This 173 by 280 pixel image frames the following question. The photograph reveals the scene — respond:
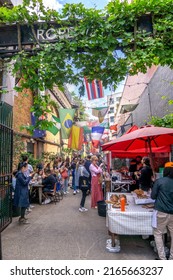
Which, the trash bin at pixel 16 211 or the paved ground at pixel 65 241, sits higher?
the trash bin at pixel 16 211

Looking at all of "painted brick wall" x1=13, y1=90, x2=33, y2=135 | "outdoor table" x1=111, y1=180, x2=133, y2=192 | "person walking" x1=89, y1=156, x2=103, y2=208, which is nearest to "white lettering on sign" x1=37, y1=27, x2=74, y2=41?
"person walking" x1=89, y1=156, x2=103, y2=208

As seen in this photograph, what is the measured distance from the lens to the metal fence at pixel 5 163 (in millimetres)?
6281

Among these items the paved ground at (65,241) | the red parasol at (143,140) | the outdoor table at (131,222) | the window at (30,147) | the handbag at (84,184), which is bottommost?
the paved ground at (65,241)

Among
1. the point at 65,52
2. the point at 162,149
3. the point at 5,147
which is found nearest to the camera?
the point at 65,52

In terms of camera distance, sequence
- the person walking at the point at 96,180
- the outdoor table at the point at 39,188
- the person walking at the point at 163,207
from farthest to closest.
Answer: the outdoor table at the point at 39,188 → the person walking at the point at 96,180 → the person walking at the point at 163,207

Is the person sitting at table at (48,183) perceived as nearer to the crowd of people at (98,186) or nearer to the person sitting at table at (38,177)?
the crowd of people at (98,186)

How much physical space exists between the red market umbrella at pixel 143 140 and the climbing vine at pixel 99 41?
1.35 meters

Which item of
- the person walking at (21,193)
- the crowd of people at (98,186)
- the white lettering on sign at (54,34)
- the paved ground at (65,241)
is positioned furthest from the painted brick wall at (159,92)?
the person walking at (21,193)

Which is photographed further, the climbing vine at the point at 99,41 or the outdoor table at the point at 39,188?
the outdoor table at the point at 39,188

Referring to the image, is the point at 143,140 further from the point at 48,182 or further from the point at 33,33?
the point at 48,182

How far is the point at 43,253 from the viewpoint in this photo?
5.00 m
